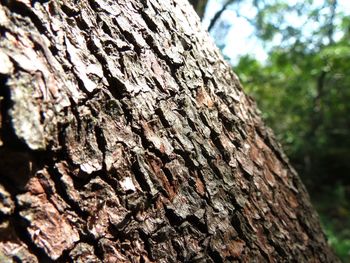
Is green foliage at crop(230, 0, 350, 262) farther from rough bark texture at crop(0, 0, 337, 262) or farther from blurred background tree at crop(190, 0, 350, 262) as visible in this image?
rough bark texture at crop(0, 0, 337, 262)

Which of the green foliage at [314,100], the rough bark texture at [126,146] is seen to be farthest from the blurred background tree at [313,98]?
the rough bark texture at [126,146]

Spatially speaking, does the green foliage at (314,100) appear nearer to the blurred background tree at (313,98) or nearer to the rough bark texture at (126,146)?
the blurred background tree at (313,98)

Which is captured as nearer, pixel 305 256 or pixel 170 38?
pixel 170 38

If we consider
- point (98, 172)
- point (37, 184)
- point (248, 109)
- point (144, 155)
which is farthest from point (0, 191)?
point (248, 109)

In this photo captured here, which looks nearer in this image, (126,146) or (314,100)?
(126,146)

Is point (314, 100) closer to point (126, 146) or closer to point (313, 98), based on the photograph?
point (313, 98)

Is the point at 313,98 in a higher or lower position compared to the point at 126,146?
higher

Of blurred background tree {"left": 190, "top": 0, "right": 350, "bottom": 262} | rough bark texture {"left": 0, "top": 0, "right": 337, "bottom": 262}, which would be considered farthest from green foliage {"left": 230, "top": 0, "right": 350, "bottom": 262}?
rough bark texture {"left": 0, "top": 0, "right": 337, "bottom": 262}

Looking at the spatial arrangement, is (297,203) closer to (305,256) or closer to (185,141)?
(305,256)

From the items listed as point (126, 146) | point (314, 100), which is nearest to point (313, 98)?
point (314, 100)
